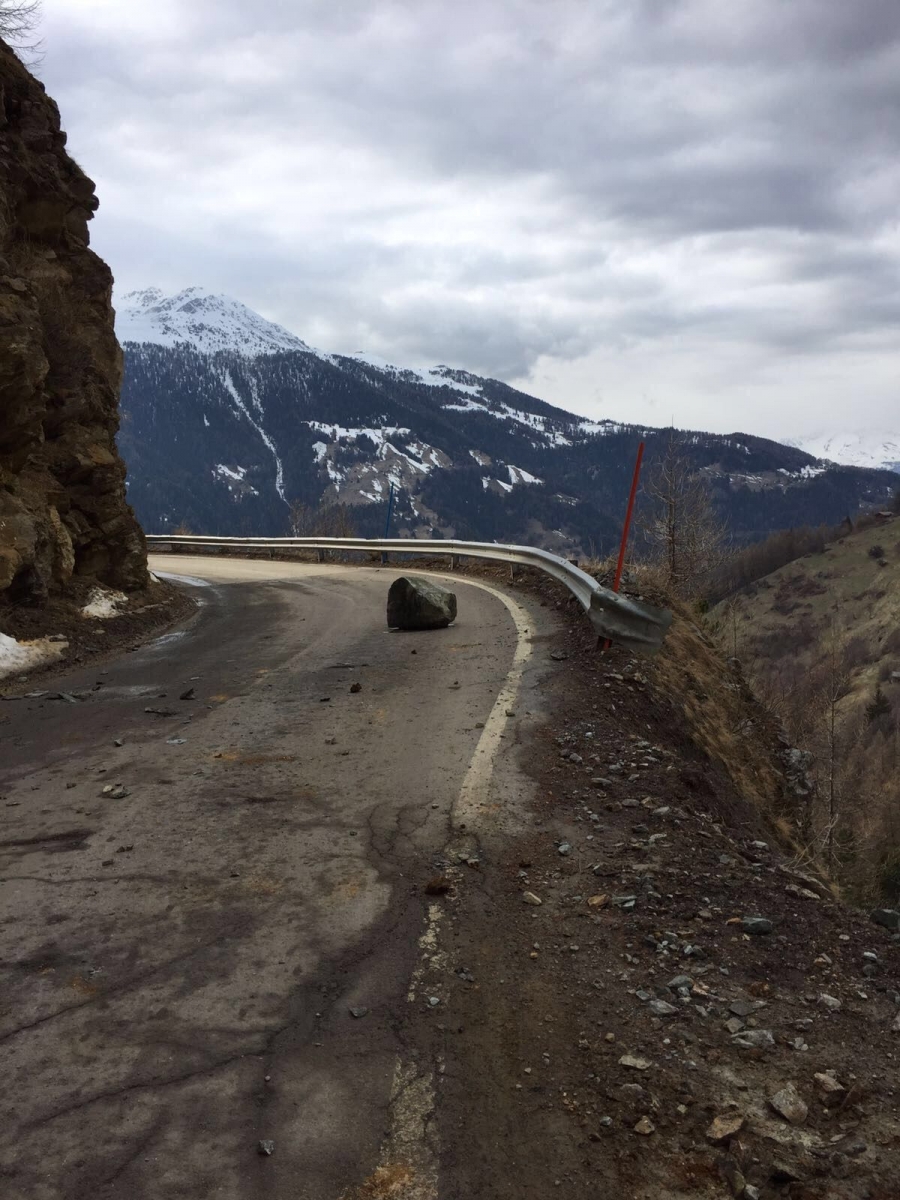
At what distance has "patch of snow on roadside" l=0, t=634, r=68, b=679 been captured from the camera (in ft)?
31.0

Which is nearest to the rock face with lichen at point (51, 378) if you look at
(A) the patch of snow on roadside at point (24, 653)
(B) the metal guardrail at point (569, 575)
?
(A) the patch of snow on roadside at point (24, 653)

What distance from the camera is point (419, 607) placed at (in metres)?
11.2

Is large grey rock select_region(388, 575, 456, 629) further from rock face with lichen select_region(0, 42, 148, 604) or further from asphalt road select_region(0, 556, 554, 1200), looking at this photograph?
rock face with lichen select_region(0, 42, 148, 604)

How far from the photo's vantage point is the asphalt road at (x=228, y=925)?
243cm

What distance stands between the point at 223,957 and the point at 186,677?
19.4ft

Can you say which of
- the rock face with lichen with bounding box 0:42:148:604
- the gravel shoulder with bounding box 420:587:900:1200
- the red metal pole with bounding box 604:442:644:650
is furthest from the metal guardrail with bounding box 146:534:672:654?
the rock face with lichen with bounding box 0:42:148:604

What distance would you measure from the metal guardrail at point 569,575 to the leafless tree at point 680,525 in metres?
12.8

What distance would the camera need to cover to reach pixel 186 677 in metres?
8.96

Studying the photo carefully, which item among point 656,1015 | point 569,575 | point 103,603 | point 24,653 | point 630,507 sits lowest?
point 24,653

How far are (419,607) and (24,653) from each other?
484 centimetres

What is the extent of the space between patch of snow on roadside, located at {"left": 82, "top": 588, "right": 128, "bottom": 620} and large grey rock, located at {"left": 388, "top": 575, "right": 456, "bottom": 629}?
452 centimetres

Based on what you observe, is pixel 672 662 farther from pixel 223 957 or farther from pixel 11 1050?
pixel 11 1050

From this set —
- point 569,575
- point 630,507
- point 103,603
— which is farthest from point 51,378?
point 630,507

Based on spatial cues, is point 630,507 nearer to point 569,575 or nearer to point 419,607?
point 569,575
